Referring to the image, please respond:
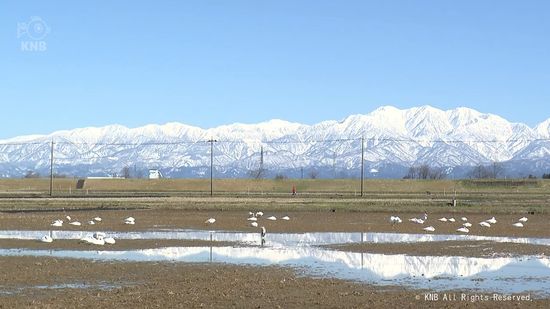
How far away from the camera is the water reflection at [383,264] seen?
22.8 meters

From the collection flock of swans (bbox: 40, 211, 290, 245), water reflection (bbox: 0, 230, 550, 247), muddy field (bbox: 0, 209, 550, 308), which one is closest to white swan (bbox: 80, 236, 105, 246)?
flock of swans (bbox: 40, 211, 290, 245)

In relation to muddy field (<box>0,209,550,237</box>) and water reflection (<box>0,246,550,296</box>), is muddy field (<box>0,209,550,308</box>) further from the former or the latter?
muddy field (<box>0,209,550,237</box>)

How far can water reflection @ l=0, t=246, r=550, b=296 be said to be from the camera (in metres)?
22.8

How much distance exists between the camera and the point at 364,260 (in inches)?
1123

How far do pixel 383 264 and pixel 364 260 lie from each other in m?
1.37

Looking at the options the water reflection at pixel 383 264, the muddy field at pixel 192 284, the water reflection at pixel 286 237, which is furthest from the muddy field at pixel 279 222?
the water reflection at pixel 383 264

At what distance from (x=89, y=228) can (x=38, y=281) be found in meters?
21.2

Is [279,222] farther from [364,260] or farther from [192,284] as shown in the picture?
[192,284]

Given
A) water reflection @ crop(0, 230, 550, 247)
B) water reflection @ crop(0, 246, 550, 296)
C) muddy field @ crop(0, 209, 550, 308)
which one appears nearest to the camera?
muddy field @ crop(0, 209, 550, 308)

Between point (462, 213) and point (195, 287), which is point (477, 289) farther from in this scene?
point (462, 213)

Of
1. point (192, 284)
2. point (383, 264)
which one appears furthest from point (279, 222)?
point (192, 284)

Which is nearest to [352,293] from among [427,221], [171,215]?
[427,221]

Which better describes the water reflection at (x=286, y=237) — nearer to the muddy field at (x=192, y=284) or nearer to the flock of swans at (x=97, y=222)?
the flock of swans at (x=97, y=222)

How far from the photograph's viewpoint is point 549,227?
45031mm
